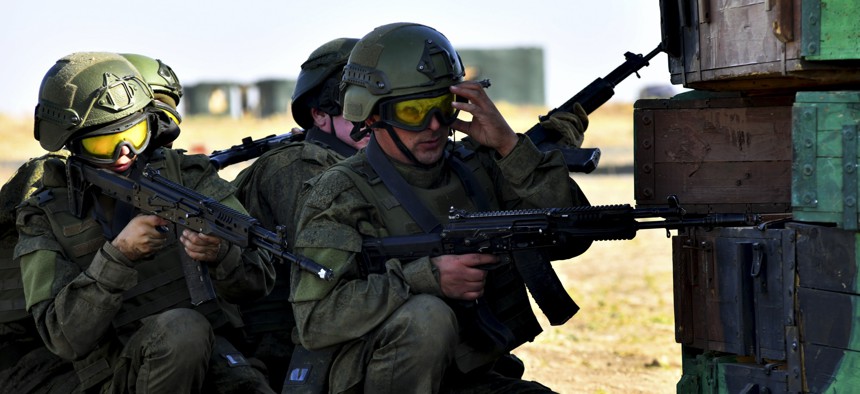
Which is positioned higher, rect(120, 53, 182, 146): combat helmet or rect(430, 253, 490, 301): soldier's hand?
rect(120, 53, 182, 146): combat helmet

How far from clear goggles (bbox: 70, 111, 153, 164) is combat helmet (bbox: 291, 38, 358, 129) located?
140cm

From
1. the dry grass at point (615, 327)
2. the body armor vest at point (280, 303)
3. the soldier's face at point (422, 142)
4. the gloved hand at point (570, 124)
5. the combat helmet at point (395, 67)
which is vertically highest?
the combat helmet at point (395, 67)

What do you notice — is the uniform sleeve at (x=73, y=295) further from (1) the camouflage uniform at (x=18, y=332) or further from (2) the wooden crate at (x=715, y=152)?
(2) the wooden crate at (x=715, y=152)

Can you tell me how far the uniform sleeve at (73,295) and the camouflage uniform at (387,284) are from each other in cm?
75

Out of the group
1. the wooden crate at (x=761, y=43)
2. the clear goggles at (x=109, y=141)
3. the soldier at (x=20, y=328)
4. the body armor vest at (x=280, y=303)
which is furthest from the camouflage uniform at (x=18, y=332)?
the wooden crate at (x=761, y=43)

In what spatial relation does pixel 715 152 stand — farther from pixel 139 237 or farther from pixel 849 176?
pixel 139 237

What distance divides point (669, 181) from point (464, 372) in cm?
131

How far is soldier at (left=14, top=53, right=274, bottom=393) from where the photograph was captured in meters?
5.98

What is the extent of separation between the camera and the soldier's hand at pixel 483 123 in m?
5.93

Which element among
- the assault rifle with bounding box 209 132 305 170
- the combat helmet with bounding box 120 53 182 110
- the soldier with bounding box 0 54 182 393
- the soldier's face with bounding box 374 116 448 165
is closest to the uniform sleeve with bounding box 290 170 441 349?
the soldier's face with bounding box 374 116 448 165

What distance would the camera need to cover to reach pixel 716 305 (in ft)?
19.1

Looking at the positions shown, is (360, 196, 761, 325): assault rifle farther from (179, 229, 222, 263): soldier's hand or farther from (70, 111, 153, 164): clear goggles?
(70, 111, 153, 164): clear goggles

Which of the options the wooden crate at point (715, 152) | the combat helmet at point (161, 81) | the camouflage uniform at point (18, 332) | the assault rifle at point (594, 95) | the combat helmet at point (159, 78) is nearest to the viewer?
the wooden crate at point (715, 152)

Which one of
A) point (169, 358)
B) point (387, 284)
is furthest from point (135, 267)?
point (387, 284)
